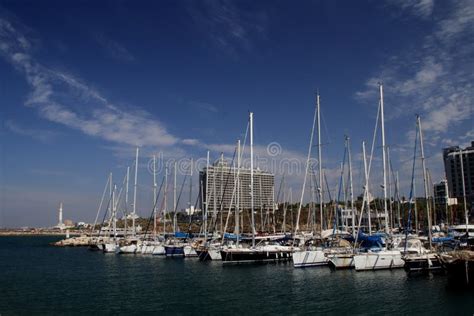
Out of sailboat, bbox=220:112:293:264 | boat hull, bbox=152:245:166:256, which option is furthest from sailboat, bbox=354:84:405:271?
boat hull, bbox=152:245:166:256

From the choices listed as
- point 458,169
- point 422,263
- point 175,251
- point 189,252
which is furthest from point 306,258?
point 458,169

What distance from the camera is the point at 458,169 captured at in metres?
166

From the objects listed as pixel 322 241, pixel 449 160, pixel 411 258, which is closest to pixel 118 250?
pixel 322 241

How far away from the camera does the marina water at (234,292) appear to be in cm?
2886

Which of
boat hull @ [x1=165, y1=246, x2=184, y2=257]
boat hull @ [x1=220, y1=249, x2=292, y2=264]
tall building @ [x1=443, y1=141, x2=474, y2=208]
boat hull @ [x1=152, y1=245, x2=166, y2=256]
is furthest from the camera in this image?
tall building @ [x1=443, y1=141, x2=474, y2=208]

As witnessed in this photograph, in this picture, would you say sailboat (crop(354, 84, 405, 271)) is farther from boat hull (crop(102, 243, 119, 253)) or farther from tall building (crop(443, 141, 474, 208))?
tall building (crop(443, 141, 474, 208))

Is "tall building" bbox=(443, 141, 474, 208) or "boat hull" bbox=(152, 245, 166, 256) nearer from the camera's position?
"boat hull" bbox=(152, 245, 166, 256)

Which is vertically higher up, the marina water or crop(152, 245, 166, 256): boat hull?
crop(152, 245, 166, 256): boat hull

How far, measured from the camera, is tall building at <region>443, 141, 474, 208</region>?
157000mm

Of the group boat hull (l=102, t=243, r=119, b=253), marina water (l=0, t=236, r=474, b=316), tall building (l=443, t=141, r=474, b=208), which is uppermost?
tall building (l=443, t=141, r=474, b=208)

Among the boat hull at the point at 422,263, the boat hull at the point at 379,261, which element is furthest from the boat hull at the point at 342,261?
the boat hull at the point at 422,263

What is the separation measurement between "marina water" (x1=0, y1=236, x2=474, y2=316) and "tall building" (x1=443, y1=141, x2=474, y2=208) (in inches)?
5228

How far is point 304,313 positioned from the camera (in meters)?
27.5

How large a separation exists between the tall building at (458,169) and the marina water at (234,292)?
132780mm
